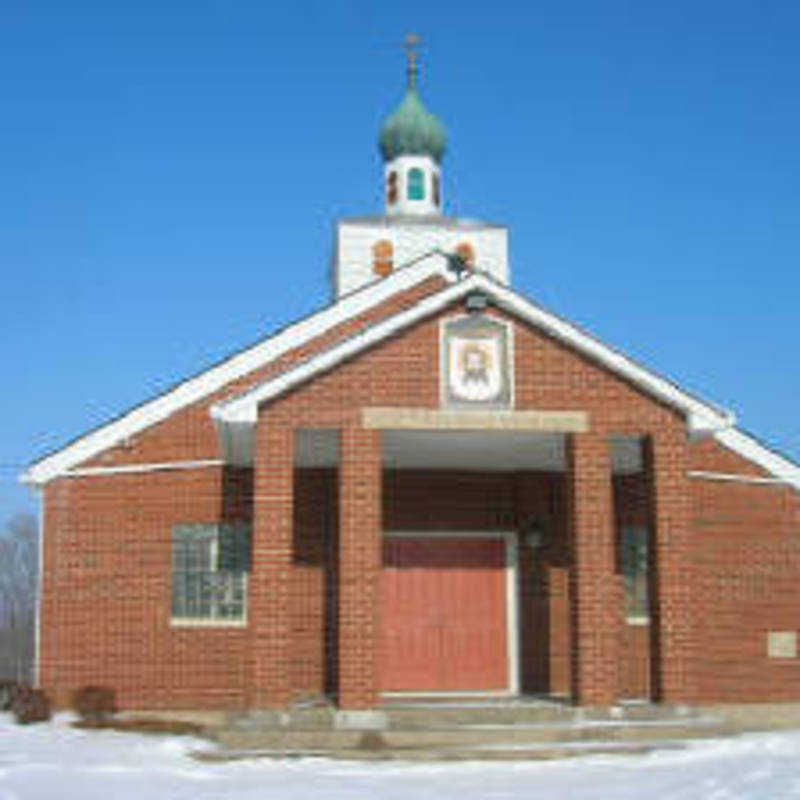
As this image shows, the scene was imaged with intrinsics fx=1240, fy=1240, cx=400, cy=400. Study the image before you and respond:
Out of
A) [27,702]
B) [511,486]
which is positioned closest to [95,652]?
[27,702]

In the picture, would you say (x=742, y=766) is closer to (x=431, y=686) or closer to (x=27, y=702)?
(x=431, y=686)

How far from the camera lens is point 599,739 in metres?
13.3

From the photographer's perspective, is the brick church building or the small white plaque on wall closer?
the brick church building

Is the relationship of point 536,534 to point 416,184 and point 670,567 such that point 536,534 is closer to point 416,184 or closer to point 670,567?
point 670,567

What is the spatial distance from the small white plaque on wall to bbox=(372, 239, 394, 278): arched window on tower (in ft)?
44.8

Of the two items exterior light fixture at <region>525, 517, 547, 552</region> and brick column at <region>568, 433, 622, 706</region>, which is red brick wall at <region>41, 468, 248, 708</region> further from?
brick column at <region>568, 433, 622, 706</region>

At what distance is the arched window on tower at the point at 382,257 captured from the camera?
29.2 m

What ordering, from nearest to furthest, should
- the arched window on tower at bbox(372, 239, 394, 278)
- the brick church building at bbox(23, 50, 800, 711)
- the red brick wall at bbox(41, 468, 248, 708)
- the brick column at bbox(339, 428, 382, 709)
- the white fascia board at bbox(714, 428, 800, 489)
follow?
the brick column at bbox(339, 428, 382, 709)
the brick church building at bbox(23, 50, 800, 711)
the red brick wall at bbox(41, 468, 248, 708)
the white fascia board at bbox(714, 428, 800, 489)
the arched window on tower at bbox(372, 239, 394, 278)

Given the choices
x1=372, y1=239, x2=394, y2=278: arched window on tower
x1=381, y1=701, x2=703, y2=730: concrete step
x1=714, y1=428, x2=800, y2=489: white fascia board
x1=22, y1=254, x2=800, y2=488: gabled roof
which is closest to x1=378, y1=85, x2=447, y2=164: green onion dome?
x1=372, y1=239, x2=394, y2=278: arched window on tower

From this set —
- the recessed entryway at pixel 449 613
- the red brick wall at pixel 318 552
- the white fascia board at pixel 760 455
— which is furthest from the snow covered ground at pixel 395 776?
the white fascia board at pixel 760 455

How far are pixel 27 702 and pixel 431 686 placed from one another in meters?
5.37

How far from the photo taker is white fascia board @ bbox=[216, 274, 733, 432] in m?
14.5

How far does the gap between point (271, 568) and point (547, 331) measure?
4361 millimetres

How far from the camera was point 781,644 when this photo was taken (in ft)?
61.3
